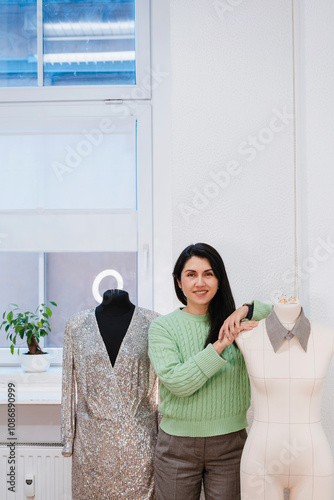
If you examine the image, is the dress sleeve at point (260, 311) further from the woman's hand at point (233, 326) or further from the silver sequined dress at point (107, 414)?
the silver sequined dress at point (107, 414)

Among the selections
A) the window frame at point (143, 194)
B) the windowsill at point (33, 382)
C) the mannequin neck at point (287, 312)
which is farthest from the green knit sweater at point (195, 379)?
the windowsill at point (33, 382)

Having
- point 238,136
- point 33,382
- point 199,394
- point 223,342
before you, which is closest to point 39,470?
point 33,382

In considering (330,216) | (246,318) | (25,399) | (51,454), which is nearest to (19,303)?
(25,399)

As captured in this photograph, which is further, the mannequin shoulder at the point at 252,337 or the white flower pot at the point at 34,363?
the white flower pot at the point at 34,363

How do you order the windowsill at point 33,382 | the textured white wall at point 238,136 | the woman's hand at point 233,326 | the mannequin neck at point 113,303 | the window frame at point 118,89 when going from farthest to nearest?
the window frame at point 118,89 → the windowsill at point 33,382 → the textured white wall at point 238,136 → the mannequin neck at point 113,303 → the woman's hand at point 233,326

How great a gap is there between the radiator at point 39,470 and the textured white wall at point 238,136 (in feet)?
3.60

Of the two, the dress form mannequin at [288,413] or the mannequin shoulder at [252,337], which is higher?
the mannequin shoulder at [252,337]

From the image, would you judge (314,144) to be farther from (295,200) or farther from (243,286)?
(243,286)

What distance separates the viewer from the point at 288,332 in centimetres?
175

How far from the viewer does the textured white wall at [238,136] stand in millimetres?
2412

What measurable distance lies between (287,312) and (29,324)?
4.67 ft

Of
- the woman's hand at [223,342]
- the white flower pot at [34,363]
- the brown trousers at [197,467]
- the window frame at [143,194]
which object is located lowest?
the brown trousers at [197,467]

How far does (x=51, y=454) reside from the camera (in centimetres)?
251

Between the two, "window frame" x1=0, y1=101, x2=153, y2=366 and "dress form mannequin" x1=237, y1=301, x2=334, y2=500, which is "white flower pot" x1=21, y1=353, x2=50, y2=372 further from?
"dress form mannequin" x1=237, y1=301, x2=334, y2=500
